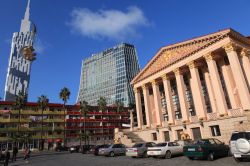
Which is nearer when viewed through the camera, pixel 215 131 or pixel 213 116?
pixel 215 131

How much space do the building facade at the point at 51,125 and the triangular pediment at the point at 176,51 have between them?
3903 centimetres

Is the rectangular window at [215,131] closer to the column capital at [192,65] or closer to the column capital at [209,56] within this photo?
the column capital at [209,56]

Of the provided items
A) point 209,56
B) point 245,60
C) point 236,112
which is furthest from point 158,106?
point 245,60

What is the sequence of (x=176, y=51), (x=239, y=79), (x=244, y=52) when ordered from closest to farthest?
(x=239, y=79) → (x=244, y=52) → (x=176, y=51)

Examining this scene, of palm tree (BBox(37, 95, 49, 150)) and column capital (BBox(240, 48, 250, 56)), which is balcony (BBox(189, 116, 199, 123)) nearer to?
column capital (BBox(240, 48, 250, 56))

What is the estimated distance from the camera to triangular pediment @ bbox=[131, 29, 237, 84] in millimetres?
30611

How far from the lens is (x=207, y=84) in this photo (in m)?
34.5

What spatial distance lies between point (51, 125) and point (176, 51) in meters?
55.5

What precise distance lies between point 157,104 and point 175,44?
1187cm

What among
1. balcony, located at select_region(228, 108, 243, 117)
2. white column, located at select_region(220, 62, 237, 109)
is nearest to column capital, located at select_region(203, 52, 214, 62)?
white column, located at select_region(220, 62, 237, 109)

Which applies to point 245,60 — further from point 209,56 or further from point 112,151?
point 112,151

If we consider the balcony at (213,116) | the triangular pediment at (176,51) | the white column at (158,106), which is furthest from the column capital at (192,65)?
the white column at (158,106)

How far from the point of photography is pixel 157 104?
4041 cm

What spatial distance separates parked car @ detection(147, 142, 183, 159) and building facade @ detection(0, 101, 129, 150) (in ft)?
173
